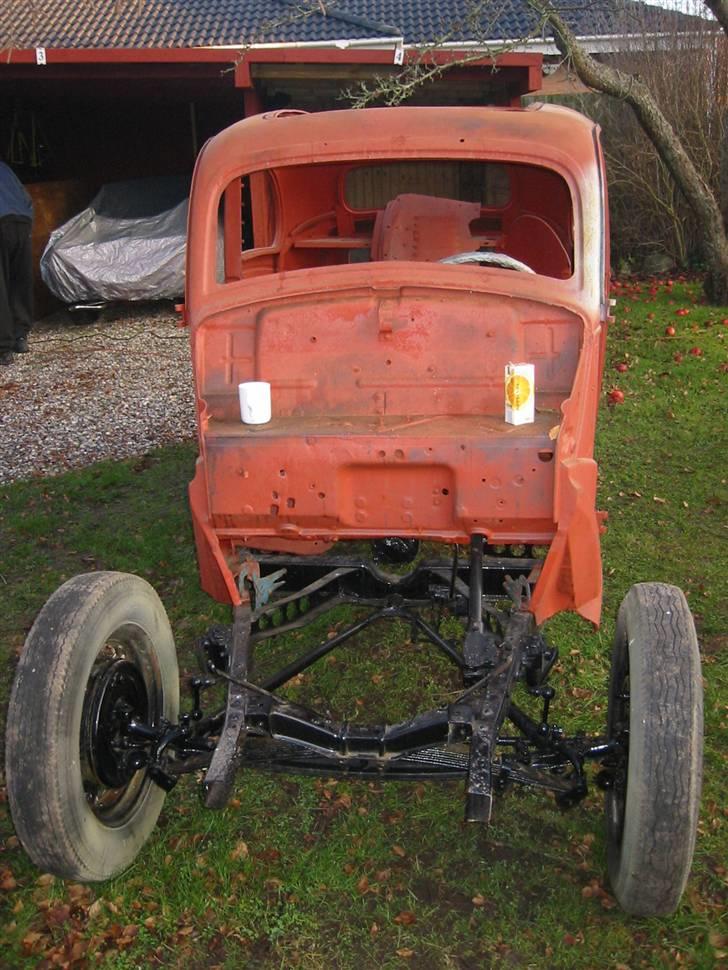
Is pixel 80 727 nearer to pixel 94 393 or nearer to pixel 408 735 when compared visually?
pixel 408 735

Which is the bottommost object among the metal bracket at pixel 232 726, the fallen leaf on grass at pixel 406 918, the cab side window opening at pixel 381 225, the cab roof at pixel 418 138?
the fallen leaf on grass at pixel 406 918

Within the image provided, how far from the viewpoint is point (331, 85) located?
12.5 metres

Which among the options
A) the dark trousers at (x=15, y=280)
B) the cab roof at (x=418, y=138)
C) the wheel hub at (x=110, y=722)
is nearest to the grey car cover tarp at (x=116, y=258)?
the dark trousers at (x=15, y=280)

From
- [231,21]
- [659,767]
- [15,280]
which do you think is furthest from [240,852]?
[231,21]

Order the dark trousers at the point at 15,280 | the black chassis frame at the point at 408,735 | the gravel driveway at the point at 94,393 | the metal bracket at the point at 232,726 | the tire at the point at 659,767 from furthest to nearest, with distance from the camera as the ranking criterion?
the dark trousers at the point at 15,280 < the gravel driveway at the point at 94,393 < the black chassis frame at the point at 408,735 < the metal bracket at the point at 232,726 < the tire at the point at 659,767

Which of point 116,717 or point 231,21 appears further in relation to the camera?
point 231,21

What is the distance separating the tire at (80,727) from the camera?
2682mm

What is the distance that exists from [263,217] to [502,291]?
10.3ft

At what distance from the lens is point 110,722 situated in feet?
9.93

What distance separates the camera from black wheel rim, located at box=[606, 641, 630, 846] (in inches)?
114

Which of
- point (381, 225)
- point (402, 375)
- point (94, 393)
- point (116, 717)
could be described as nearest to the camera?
point (116, 717)

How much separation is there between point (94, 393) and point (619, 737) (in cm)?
744

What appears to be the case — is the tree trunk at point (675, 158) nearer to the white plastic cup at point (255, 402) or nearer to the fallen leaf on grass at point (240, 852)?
the white plastic cup at point (255, 402)

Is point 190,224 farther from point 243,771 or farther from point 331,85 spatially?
point 331,85
